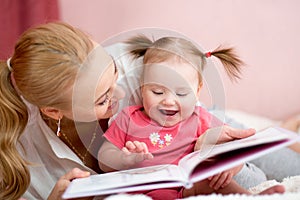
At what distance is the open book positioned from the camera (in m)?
0.86

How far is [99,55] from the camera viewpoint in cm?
108

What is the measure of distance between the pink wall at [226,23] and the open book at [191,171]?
3.96 feet

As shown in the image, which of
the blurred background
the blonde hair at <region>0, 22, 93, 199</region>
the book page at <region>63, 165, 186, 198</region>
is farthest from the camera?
the blurred background

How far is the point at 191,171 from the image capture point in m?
0.88

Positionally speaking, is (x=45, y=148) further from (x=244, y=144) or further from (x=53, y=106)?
(x=244, y=144)

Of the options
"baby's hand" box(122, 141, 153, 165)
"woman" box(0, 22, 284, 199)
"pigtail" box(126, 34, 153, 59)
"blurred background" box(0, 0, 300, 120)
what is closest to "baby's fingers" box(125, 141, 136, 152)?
"baby's hand" box(122, 141, 153, 165)

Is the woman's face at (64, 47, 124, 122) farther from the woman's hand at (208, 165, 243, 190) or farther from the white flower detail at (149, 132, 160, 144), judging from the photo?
the woman's hand at (208, 165, 243, 190)

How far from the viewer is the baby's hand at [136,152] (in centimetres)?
105

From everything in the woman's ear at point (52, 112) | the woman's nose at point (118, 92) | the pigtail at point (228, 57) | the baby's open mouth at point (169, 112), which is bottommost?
the woman's ear at point (52, 112)

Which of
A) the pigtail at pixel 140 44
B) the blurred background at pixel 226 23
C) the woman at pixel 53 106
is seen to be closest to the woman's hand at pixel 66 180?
the woman at pixel 53 106

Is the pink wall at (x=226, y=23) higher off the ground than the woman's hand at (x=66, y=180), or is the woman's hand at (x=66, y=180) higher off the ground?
the pink wall at (x=226, y=23)

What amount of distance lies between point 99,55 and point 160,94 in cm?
17

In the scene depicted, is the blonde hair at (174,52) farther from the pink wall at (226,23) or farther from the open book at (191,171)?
the pink wall at (226,23)

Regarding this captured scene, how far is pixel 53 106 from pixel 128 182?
12.2 inches
